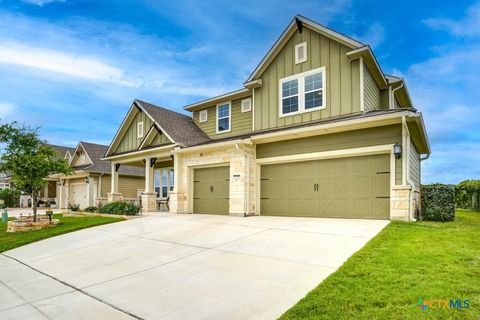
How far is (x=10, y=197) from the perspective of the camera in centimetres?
3000

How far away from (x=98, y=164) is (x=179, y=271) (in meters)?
22.5

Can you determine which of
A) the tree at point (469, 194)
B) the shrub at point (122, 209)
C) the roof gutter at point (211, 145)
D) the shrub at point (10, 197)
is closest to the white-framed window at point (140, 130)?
the roof gutter at point (211, 145)

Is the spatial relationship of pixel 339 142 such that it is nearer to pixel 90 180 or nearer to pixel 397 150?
pixel 397 150

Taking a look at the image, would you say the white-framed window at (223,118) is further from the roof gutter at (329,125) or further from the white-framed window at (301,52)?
the white-framed window at (301,52)

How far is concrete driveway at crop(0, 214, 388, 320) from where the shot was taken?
4.04 m

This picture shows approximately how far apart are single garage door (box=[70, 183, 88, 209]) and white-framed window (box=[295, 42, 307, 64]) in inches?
819

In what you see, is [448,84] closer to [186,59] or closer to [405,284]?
[186,59]

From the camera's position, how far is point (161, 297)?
4367mm

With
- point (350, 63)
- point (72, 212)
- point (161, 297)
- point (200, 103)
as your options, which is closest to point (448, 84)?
point (350, 63)

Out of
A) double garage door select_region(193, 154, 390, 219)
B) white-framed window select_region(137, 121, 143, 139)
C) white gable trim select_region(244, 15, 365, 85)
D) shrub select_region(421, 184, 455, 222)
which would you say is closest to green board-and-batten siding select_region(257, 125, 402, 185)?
double garage door select_region(193, 154, 390, 219)

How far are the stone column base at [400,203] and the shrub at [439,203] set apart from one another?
2136 mm

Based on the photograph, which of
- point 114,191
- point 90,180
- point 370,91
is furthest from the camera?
point 90,180

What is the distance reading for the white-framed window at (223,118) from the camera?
1615 cm

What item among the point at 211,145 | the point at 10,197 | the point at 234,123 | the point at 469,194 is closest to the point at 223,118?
the point at 234,123
